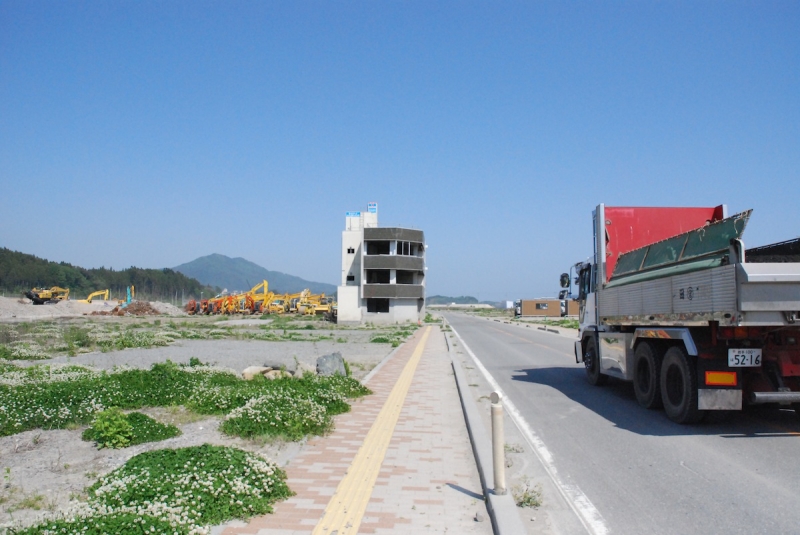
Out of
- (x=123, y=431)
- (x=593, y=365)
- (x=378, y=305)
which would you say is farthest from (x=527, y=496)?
(x=378, y=305)

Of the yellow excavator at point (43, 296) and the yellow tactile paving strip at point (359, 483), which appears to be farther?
the yellow excavator at point (43, 296)

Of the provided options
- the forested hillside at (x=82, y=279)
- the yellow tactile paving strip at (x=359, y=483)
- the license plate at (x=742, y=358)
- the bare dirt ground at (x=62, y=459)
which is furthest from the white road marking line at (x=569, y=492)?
the forested hillside at (x=82, y=279)

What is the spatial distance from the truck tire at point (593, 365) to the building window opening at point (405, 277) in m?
53.0

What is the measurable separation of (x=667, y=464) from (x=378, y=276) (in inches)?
2404

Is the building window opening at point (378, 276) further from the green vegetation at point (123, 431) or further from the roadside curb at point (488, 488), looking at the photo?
the green vegetation at point (123, 431)

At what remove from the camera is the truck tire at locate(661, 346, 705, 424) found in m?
8.81

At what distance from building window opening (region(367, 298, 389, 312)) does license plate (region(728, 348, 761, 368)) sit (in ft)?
191

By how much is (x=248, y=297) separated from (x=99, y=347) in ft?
178

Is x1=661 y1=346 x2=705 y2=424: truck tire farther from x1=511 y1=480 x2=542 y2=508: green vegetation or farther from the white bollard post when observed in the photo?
the white bollard post

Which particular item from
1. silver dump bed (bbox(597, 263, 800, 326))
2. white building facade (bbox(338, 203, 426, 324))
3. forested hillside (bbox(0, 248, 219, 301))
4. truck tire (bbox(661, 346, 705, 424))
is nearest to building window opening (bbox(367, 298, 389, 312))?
white building facade (bbox(338, 203, 426, 324))

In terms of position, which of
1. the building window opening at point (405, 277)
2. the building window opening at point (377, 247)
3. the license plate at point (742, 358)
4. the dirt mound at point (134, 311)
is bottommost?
the dirt mound at point (134, 311)

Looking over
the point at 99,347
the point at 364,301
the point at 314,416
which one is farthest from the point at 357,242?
the point at 314,416

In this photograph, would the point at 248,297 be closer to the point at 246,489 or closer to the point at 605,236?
the point at 605,236

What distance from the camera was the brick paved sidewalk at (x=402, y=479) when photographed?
5.11 m
